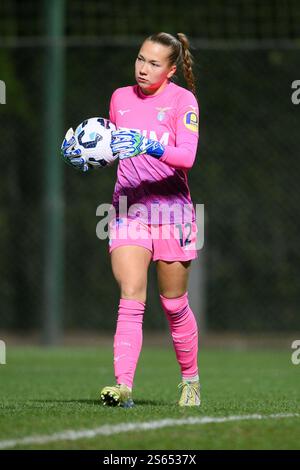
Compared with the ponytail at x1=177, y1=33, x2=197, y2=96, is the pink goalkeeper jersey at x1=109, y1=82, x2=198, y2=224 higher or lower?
lower

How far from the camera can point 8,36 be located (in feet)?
48.6

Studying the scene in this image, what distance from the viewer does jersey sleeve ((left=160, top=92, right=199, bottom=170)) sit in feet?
20.0

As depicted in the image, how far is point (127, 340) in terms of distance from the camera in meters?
6.15

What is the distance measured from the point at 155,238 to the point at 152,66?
963mm

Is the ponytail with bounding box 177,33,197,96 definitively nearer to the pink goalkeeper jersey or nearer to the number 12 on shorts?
the pink goalkeeper jersey

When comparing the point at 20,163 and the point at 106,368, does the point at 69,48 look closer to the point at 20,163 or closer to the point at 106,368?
the point at 20,163

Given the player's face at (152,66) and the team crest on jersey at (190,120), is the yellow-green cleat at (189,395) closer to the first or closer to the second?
the team crest on jersey at (190,120)

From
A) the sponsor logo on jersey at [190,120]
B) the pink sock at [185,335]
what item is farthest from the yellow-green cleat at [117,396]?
the sponsor logo on jersey at [190,120]

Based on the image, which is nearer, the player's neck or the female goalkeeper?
the female goalkeeper

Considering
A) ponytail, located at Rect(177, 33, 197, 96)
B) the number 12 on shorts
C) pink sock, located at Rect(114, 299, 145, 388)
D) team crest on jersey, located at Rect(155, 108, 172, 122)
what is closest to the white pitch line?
pink sock, located at Rect(114, 299, 145, 388)

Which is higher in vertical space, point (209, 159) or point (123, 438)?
point (209, 159)

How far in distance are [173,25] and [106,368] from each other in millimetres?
5736
